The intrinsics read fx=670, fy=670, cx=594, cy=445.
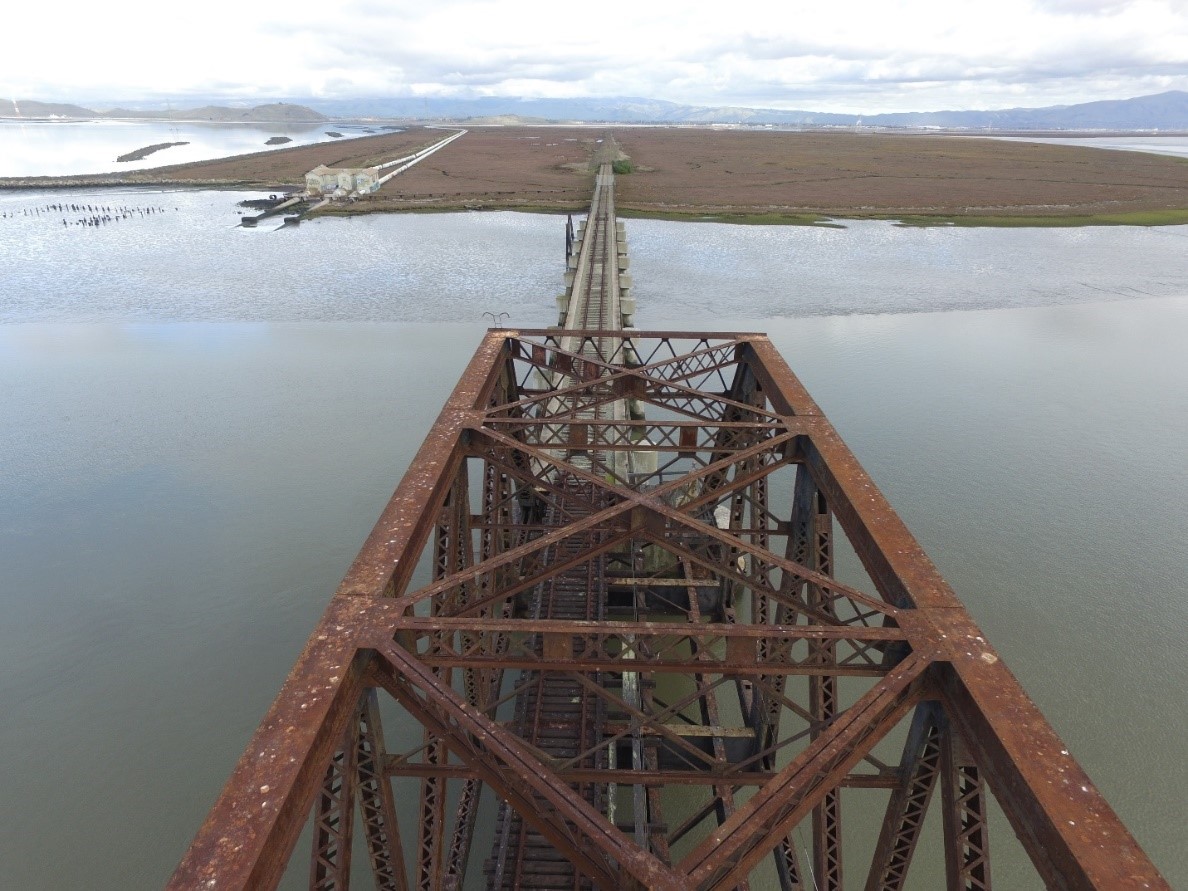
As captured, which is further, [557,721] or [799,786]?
[557,721]

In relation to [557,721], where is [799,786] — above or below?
above

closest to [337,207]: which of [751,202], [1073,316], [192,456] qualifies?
[751,202]

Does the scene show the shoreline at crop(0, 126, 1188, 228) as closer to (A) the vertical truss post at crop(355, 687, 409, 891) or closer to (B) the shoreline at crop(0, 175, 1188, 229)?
(B) the shoreline at crop(0, 175, 1188, 229)

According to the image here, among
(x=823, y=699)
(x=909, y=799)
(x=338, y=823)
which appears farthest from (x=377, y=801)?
(x=823, y=699)

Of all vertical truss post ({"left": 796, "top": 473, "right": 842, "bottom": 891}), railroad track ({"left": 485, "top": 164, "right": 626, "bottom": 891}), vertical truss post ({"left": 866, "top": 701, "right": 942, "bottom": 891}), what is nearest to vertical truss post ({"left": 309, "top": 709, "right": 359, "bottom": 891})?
railroad track ({"left": 485, "top": 164, "right": 626, "bottom": 891})

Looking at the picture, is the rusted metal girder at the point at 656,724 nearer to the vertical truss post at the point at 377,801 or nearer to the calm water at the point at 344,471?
the vertical truss post at the point at 377,801

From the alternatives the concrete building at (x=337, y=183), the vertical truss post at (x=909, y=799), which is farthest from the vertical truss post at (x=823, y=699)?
the concrete building at (x=337, y=183)

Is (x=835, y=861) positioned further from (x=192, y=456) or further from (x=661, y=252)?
(x=661, y=252)

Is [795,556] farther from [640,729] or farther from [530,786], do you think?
[530,786]
